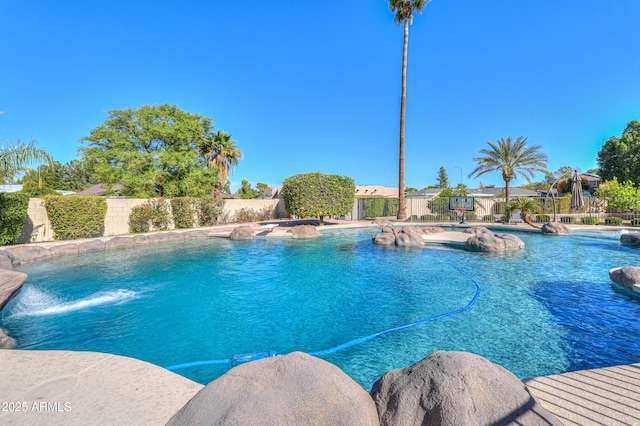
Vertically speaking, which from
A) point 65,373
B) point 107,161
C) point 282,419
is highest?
point 107,161

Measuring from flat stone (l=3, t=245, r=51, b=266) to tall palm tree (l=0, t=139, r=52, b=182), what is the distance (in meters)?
3.13

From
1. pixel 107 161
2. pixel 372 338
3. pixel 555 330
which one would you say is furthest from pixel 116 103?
pixel 555 330

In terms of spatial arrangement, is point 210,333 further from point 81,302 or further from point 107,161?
point 107,161

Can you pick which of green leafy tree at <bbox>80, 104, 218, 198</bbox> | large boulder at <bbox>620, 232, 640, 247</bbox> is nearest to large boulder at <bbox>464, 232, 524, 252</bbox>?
large boulder at <bbox>620, 232, 640, 247</bbox>

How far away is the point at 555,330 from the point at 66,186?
61004mm

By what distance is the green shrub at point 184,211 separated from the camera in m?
20.6

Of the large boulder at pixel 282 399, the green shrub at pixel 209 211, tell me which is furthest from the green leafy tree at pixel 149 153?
the large boulder at pixel 282 399

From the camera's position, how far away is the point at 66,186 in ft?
153

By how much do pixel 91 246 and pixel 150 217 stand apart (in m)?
6.54

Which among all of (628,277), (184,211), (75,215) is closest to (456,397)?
(628,277)

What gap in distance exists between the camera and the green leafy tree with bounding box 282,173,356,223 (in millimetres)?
21344

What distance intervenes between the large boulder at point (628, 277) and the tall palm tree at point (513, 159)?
21.5 m

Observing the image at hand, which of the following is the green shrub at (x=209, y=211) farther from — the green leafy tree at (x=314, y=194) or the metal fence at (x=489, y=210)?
the metal fence at (x=489, y=210)

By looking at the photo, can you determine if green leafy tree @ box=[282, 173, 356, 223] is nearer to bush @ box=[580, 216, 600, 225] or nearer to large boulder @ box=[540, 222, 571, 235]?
large boulder @ box=[540, 222, 571, 235]
